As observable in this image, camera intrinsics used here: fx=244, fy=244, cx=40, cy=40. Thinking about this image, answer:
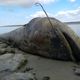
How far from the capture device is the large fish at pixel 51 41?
5.40 metres

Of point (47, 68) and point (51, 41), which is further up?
point (51, 41)

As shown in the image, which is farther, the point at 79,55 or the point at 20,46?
the point at 20,46

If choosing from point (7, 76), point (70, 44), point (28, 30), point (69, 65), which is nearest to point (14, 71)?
point (7, 76)

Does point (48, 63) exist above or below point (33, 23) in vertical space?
below

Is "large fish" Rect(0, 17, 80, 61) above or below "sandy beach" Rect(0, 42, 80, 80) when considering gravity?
above

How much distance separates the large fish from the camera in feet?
17.7

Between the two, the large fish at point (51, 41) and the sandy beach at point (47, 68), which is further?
the large fish at point (51, 41)

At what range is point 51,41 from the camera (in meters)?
5.57

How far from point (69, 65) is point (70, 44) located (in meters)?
0.62

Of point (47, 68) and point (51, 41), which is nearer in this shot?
point (47, 68)

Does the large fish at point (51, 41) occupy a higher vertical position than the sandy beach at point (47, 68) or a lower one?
higher

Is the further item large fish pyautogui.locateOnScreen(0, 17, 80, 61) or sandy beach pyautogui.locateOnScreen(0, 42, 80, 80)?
large fish pyautogui.locateOnScreen(0, 17, 80, 61)

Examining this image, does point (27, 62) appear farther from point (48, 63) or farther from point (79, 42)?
point (79, 42)

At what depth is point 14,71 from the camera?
4434mm
